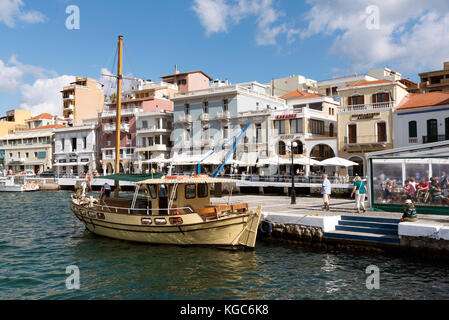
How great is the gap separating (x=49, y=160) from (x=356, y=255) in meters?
67.2

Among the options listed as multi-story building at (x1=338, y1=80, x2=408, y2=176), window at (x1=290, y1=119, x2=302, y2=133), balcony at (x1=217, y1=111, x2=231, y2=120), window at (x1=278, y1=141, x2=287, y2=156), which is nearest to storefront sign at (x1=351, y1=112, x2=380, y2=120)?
multi-story building at (x1=338, y1=80, x2=408, y2=176)

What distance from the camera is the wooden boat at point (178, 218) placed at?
1581 centimetres

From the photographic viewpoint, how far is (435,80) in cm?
6450

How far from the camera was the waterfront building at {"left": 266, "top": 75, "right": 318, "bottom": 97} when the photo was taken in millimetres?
66213

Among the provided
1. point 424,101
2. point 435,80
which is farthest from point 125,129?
point 435,80

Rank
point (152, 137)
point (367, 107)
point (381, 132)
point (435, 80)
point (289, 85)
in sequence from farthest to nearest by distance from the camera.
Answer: point (289, 85) < point (435, 80) < point (152, 137) < point (367, 107) < point (381, 132)

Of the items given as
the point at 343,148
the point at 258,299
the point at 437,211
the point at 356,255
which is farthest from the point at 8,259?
the point at 343,148

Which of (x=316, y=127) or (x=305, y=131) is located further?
(x=316, y=127)

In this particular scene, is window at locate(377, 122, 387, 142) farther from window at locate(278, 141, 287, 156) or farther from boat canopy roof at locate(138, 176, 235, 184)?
boat canopy roof at locate(138, 176, 235, 184)

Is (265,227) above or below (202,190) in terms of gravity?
below

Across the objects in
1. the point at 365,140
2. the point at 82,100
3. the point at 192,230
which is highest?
the point at 82,100

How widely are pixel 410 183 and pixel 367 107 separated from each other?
77.3 ft

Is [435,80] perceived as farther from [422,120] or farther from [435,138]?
[435,138]

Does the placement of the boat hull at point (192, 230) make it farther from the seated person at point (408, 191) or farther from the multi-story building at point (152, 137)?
the multi-story building at point (152, 137)
